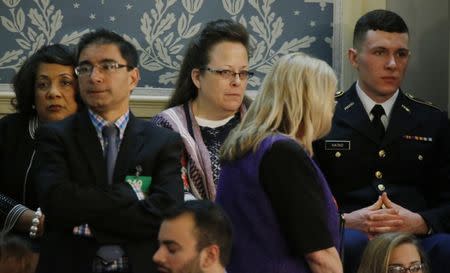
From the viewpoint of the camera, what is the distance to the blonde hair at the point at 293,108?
259cm

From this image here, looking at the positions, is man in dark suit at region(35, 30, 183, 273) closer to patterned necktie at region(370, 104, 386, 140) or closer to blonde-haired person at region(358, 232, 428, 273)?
blonde-haired person at region(358, 232, 428, 273)

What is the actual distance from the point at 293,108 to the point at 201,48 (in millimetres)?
1079

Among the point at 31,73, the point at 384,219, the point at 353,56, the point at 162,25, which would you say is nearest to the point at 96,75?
the point at 31,73

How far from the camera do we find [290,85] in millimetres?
2619

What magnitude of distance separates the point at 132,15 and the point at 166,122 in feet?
2.66

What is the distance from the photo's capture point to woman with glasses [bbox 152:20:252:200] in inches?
133

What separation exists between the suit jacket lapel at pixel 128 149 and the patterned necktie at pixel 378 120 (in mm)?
1246

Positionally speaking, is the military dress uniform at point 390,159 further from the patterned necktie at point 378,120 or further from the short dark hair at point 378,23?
the short dark hair at point 378,23

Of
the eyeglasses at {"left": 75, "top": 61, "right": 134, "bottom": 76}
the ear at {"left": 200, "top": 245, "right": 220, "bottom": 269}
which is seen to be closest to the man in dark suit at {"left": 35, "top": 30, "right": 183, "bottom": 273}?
the eyeglasses at {"left": 75, "top": 61, "right": 134, "bottom": 76}

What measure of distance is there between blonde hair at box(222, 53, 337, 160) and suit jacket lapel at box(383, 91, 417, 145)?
1.23 meters

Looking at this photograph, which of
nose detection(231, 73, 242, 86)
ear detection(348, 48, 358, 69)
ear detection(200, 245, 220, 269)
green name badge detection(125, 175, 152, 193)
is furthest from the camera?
ear detection(348, 48, 358, 69)

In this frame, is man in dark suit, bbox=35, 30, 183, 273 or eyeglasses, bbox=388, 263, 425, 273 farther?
eyeglasses, bbox=388, 263, 425, 273

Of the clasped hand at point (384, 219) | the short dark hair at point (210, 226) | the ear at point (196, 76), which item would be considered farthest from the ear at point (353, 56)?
the short dark hair at point (210, 226)

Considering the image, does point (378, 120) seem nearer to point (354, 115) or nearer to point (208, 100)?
point (354, 115)
